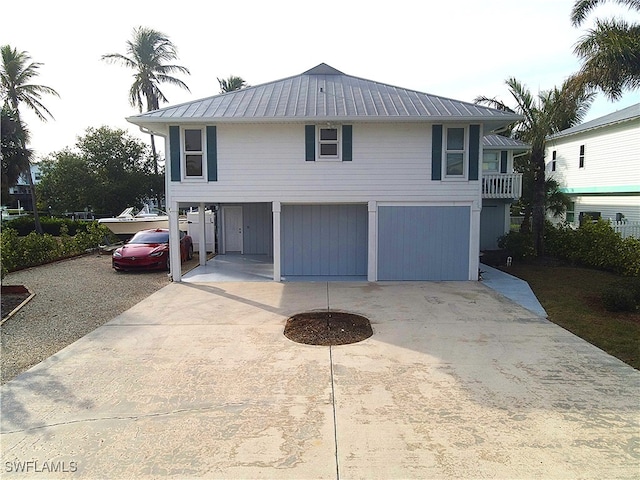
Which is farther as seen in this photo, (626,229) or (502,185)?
(502,185)

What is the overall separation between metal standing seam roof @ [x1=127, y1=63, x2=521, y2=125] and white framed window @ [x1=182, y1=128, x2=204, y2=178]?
0.60m

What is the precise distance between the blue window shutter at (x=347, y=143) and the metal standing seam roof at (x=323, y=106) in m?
0.46

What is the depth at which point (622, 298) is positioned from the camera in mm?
8828

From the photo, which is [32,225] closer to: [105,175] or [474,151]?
[105,175]

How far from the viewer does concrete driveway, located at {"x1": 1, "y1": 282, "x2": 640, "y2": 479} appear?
12.4 feet

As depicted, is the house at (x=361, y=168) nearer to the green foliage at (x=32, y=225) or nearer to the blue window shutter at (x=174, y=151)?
the blue window shutter at (x=174, y=151)

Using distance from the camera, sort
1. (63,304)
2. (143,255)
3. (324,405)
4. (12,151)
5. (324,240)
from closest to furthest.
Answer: (324,405), (63,304), (324,240), (143,255), (12,151)

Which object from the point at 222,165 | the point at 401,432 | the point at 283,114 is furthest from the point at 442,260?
the point at 401,432

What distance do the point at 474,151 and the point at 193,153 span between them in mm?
7760

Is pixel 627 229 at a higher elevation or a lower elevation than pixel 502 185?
lower

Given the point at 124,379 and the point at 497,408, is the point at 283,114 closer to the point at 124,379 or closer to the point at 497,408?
the point at 124,379

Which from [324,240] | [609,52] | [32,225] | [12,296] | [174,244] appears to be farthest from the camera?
[32,225]

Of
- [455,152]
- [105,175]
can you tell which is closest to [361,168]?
[455,152]

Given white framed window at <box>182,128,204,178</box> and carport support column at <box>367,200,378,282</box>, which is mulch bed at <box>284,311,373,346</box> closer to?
carport support column at <box>367,200,378,282</box>
